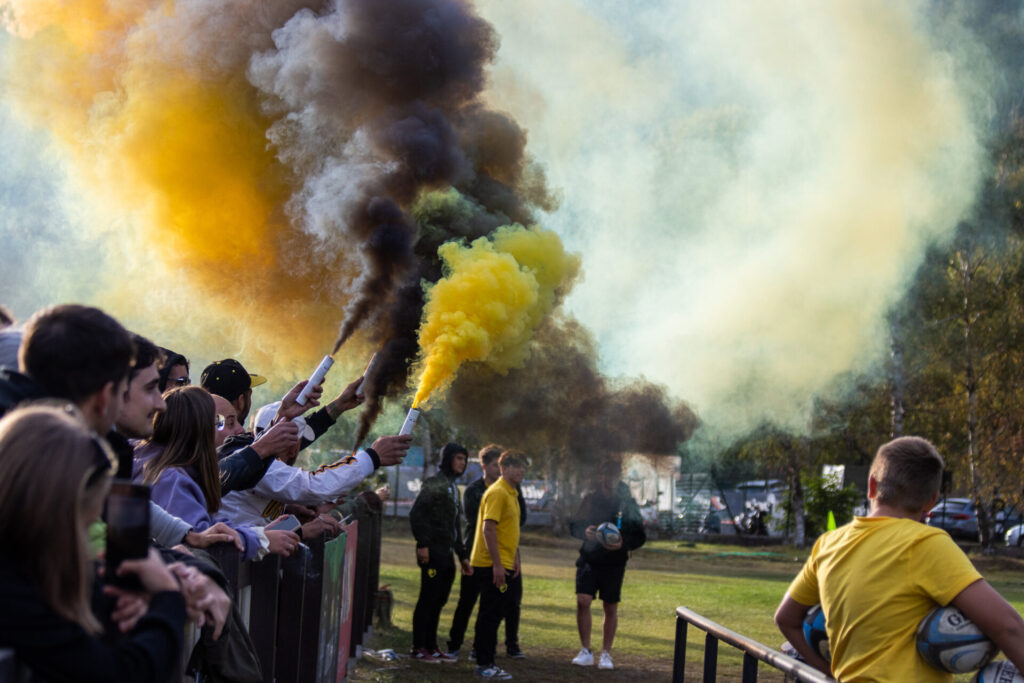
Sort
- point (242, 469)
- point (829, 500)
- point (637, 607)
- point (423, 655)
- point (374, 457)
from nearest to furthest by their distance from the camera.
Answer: point (242, 469) → point (374, 457) → point (423, 655) → point (637, 607) → point (829, 500)

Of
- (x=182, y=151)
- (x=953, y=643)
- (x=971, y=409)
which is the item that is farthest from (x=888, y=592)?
(x=971, y=409)

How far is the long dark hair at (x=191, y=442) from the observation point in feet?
13.4

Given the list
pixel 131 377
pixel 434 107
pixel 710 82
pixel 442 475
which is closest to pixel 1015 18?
pixel 710 82

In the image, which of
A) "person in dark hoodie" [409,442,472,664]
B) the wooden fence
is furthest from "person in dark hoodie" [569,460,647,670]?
the wooden fence

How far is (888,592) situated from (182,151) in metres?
10.6

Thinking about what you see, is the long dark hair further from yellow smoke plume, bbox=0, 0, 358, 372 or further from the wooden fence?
yellow smoke plume, bbox=0, 0, 358, 372

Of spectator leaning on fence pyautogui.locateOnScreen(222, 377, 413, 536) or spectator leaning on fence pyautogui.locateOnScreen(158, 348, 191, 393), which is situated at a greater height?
spectator leaning on fence pyautogui.locateOnScreen(158, 348, 191, 393)

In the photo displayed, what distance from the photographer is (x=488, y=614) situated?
8492mm

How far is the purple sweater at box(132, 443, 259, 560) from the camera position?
158 inches

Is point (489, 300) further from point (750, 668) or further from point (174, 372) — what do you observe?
point (750, 668)

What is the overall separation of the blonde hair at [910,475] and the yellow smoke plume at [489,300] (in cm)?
436

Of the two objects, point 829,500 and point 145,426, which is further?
point 829,500

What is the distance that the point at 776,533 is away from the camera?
107 ft

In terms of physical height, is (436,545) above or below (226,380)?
below
